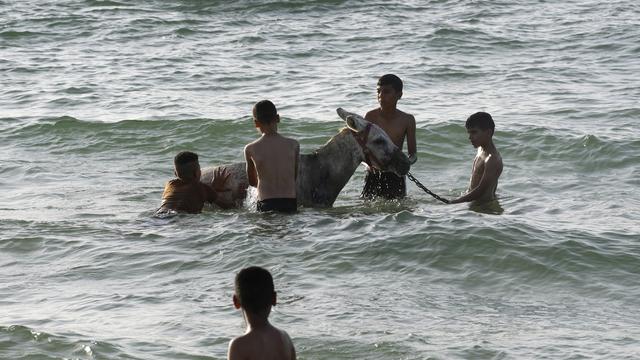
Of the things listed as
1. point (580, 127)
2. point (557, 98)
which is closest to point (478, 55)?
point (557, 98)

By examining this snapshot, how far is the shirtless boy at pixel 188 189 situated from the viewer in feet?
34.2

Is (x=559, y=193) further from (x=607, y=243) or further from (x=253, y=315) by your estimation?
(x=253, y=315)

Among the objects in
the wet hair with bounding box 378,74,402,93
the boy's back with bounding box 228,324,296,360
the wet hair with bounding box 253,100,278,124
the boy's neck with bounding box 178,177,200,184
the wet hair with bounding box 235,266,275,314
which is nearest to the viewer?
the wet hair with bounding box 235,266,275,314

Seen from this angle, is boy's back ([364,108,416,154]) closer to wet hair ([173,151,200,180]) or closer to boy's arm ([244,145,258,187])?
boy's arm ([244,145,258,187])

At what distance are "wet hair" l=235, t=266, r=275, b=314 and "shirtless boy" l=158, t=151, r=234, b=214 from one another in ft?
17.4

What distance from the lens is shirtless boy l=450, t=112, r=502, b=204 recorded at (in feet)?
33.9

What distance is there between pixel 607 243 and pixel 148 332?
417cm

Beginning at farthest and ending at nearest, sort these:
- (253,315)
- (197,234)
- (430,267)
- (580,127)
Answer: (580,127) → (197,234) → (430,267) → (253,315)

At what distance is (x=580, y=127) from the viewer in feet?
51.9

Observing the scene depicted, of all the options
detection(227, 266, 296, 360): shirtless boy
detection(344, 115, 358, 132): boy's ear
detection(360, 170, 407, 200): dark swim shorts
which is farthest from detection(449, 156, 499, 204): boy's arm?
detection(227, 266, 296, 360): shirtless boy

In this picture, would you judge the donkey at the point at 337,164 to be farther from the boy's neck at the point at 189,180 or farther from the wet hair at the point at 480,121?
the wet hair at the point at 480,121

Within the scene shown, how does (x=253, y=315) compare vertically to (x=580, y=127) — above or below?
above

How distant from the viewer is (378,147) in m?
10.7

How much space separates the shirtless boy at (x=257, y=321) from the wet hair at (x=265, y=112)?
483 centimetres
